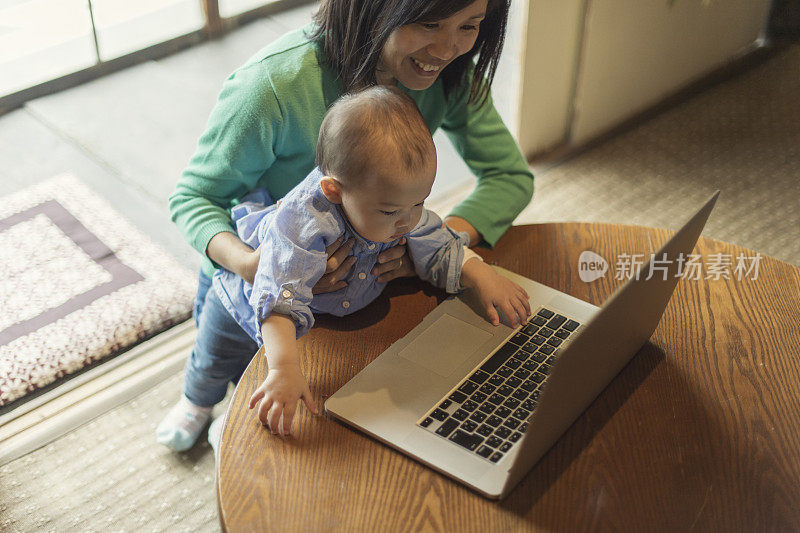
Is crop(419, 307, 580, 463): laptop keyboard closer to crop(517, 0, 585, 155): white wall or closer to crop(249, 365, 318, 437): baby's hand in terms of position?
crop(249, 365, 318, 437): baby's hand

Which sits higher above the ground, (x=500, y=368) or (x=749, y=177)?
(x=500, y=368)

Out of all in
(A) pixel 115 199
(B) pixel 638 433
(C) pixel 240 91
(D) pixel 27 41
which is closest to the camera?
(B) pixel 638 433

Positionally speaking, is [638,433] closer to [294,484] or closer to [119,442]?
[294,484]

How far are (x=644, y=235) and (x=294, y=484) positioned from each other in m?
0.66

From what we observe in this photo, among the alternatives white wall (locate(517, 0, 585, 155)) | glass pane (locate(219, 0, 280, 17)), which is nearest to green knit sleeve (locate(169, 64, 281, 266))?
white wall (locate(517, 0, 585, 155))

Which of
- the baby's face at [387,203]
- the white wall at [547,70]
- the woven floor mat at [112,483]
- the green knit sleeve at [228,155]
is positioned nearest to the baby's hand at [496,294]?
the baby's face at [387,203]

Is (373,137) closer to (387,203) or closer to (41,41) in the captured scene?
(387,203)

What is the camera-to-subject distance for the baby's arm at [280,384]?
84cm

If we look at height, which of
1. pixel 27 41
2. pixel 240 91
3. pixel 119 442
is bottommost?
pixel 119 442

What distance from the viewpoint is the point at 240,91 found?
1.11 m

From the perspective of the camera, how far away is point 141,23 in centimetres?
244

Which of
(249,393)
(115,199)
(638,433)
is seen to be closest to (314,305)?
(249,393)

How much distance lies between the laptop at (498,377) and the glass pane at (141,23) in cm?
180

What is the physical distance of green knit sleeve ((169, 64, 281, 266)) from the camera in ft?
3.62
